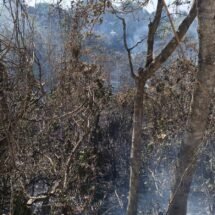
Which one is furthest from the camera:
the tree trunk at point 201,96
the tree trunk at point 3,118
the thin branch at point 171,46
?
the thin branch at point 171,46

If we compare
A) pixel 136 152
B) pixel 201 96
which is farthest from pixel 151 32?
pixel 201 96

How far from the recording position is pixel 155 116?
11719 millimetres

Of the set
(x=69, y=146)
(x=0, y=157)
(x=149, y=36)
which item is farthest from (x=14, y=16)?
(x=69, y=146)

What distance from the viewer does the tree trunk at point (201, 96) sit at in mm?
3469

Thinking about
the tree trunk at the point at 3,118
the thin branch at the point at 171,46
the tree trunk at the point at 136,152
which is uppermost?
the thin branch at the point at 171,46

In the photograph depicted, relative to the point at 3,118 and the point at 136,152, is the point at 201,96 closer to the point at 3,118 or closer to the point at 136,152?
the point at 3,118

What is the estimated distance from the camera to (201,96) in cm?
379

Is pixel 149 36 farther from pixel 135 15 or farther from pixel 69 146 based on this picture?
pixel 69 146

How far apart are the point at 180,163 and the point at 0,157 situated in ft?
6.86

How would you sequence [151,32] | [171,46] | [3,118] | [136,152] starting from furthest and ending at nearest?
Answer: [136,152] < [151,32] < [171,46] < [3,118]

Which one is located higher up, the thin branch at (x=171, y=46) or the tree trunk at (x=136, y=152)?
the thin branch at (x=171, y=46)

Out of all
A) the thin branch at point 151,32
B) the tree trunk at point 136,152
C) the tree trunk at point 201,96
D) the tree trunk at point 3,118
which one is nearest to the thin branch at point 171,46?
the thin branch at point 151,32

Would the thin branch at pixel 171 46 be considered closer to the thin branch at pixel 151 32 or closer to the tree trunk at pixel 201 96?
the thin branch at pixel 151 32

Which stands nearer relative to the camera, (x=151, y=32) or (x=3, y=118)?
(x=3, y=118)
